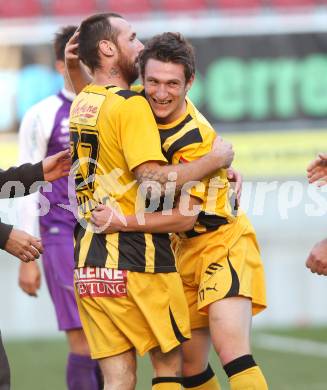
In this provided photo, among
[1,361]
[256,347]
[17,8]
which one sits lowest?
[256,347]

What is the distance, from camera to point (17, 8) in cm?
1262

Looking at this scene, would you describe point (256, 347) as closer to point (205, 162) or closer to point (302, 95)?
point (302, 95)

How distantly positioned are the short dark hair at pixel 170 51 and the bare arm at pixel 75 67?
57cm

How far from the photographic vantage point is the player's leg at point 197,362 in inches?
210

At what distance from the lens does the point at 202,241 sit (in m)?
5.17

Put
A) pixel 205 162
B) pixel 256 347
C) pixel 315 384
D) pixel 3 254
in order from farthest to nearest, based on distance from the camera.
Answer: pixel 3 254, pixel 256 347, pixel 315 384, pixel 205 162

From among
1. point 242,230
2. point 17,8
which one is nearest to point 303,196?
point 17,8

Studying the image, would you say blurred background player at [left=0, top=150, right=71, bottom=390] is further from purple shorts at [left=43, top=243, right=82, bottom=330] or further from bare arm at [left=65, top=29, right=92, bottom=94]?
purple shorts at [left=43, top=243, right=82, bottom=330]

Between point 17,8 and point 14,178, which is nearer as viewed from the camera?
point 14,178

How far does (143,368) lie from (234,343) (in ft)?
14.4

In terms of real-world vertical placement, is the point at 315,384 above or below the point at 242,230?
below

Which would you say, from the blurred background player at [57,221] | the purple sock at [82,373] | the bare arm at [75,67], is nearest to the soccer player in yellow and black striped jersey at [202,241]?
the bare arm at [75,67]

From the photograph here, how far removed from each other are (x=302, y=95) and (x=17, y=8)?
361 centimetres

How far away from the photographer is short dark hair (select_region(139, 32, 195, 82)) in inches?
188
